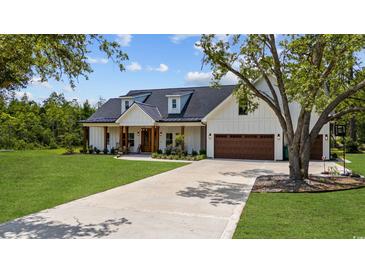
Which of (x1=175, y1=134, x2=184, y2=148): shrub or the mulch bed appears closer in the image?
the mulch bed

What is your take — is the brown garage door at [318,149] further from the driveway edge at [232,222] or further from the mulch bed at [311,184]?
the driveway edge at [232,222]

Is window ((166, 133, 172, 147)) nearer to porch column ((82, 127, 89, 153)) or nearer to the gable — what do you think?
the gable

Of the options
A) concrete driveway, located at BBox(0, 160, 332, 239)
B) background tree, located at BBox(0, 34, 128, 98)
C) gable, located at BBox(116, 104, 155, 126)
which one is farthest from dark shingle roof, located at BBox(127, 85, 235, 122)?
background tree, located at BBox(0, 34, 128, 98)

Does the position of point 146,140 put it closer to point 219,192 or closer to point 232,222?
point 219,192

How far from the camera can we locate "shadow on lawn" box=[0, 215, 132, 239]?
4996 mm

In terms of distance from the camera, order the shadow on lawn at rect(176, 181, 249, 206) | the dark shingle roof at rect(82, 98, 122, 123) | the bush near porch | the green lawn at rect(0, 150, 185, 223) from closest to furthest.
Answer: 1. the green lawn at rect(0, 150, 185, 223)
2. the shadow on lawn at rect(176, 181, 249, 206)
3. the bush near porch
4. the dark shingle roof at rect(82, 98, 122, 123)

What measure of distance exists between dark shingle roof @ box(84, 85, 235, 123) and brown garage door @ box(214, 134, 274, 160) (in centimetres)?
244

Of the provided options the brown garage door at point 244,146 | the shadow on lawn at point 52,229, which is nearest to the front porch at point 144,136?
the brown garage door at point 244,146

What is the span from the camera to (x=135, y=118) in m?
22.6

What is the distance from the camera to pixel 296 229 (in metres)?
5.34

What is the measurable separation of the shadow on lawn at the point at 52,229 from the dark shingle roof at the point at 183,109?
16.0m

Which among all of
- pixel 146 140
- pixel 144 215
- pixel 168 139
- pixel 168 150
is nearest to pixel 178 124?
pixel 168 150
